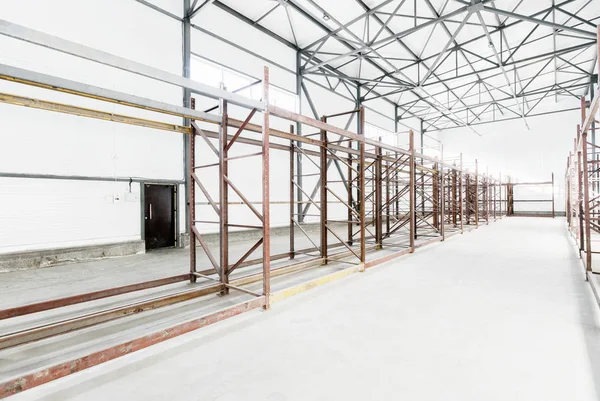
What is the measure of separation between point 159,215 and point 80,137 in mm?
3153

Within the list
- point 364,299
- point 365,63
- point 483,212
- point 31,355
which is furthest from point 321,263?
point 483,212

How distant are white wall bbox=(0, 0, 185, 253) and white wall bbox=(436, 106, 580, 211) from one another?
23.0 metres

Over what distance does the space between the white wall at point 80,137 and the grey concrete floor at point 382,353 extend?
6.37 meters

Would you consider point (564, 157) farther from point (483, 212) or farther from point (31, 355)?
point (31, 355)

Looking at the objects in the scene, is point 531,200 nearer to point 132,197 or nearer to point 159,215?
point 159,215

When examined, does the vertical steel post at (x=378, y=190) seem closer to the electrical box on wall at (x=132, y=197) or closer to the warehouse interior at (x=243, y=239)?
the warehouse interior at (x=243, y=239)

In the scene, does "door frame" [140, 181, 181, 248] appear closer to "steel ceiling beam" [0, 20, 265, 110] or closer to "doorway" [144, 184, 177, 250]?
"doorway" [144, 184, 177, 250]

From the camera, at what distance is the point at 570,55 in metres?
16.1

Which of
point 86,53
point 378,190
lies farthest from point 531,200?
point 86,53

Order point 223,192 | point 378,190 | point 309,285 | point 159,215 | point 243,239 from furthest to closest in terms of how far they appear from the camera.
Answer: point 243,239, point 159,215, point 378,190, point 309,285, point 223,192

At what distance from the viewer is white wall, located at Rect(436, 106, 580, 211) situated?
21.9 m

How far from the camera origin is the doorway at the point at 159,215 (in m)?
9.49

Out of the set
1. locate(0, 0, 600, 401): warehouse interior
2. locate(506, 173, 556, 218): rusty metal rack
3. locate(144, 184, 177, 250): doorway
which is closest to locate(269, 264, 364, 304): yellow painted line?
locate(0, 0, 600, 401): warehouse interior

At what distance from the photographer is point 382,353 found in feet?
10.3
